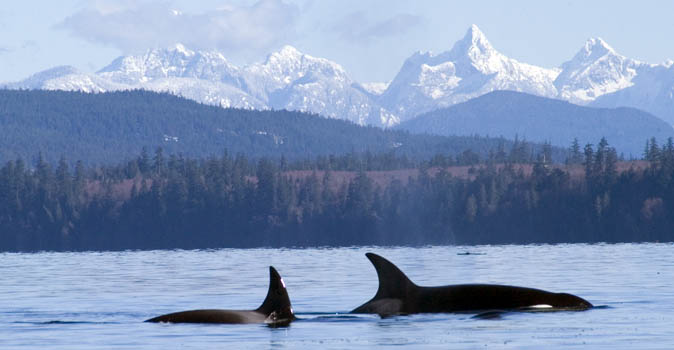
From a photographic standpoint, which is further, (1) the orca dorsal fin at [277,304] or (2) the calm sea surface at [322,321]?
(1) the orca dorsal fin at [277,304]

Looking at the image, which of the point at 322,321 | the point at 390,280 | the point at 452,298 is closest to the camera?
the point at 390,280

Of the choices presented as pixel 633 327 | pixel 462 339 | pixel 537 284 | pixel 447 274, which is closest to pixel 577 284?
pixel 537 284

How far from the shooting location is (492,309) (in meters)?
39.3

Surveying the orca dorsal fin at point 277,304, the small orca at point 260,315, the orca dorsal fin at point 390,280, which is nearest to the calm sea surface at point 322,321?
the small orca at point 260,315

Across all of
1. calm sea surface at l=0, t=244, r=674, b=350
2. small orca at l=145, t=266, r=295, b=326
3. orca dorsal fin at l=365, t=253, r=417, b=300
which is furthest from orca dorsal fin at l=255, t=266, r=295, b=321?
orca dorsal fin at l=365, t=253, r=417, b=300

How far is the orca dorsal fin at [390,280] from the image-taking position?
38.3 m

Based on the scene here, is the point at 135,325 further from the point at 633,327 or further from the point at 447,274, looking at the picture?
the point at 447,274

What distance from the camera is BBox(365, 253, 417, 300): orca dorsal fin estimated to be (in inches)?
1510

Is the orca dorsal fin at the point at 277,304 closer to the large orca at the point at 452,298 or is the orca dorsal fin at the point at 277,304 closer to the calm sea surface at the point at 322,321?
the calm sea surface at the point at 322,321

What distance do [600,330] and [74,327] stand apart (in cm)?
1633

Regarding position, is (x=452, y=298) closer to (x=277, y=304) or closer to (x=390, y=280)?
(x=390, y=280)

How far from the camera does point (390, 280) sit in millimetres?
38906

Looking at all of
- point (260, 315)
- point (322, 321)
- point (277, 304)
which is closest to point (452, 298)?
point (322, 321)

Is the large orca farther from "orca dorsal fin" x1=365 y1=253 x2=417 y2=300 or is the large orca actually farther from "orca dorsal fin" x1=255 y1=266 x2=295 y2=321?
"orca dorsal fin" x1=255 y1=266 x2=295 y2=321
